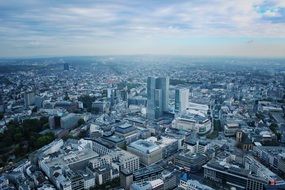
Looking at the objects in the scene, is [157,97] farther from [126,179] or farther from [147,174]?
[126,179]

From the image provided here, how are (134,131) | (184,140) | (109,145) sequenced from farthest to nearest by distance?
(134,131) → (184,140) → (109,145)

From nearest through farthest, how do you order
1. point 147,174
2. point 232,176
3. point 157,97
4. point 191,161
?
point 232,176 → point 147,174 → point 191,161 → point 157,97

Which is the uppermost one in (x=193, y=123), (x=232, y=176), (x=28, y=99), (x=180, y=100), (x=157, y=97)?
(x=157, y=97)

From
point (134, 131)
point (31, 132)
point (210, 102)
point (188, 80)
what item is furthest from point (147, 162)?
point (188, 80)

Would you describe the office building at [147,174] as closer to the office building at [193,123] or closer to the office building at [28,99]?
the office building at [193,123]

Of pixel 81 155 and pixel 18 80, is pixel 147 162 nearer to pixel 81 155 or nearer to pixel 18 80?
pixel 81 155

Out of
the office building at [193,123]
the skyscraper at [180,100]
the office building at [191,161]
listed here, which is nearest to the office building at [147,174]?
the office building at [191,161]

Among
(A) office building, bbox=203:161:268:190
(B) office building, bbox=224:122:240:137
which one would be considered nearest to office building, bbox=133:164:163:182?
(A) office building, bbox=203:161:268:190

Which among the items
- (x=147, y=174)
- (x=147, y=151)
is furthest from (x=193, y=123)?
(x=147, y=174)
